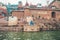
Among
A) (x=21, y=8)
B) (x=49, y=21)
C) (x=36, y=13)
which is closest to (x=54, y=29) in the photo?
(x=49, y=21)

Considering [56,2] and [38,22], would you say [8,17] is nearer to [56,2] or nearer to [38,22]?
[38,22]

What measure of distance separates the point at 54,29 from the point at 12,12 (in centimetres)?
292

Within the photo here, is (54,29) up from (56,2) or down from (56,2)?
down

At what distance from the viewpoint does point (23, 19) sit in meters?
14.6

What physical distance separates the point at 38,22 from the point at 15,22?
146 centimetres

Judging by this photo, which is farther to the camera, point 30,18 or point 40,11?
point 40,11

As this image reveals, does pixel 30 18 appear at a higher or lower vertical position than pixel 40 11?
lower

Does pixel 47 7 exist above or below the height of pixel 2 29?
above

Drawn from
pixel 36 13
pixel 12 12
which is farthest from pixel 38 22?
pixel 12 12

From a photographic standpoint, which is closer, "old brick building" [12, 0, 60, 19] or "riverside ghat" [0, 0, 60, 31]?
"riverside ghat" [0, 0, 60, 31]

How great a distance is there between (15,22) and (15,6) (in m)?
1.01

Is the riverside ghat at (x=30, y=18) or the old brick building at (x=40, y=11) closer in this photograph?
the riverside ghat at (x=30, y=18)

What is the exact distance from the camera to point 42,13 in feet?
48.9

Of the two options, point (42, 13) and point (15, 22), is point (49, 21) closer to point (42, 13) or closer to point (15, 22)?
point (42, 13)
